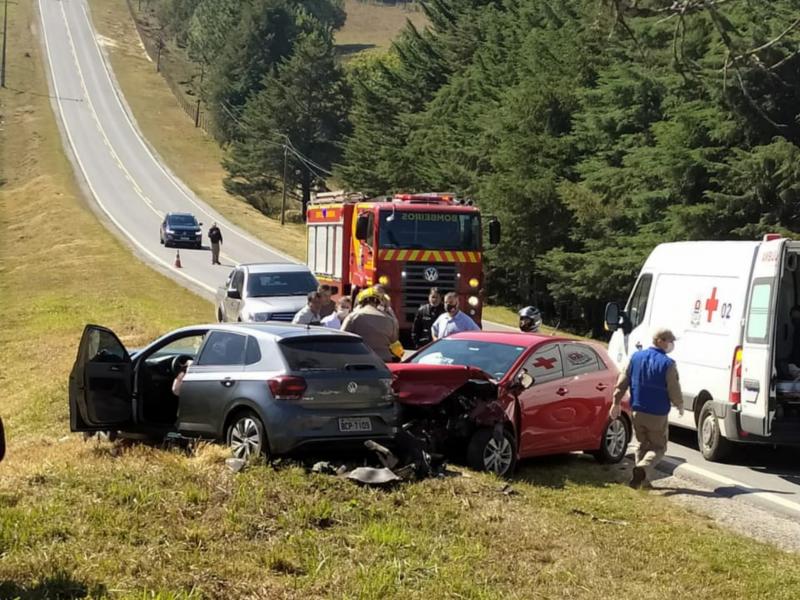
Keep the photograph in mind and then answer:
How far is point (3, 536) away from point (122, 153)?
81.3 m

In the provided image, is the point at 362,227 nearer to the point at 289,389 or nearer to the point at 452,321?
the point at 452,321

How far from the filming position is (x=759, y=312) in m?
12.0

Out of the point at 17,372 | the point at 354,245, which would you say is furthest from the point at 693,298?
the point at 17,372

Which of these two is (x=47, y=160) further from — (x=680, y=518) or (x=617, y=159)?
(x=680, y=518)

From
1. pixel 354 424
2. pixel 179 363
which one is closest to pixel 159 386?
pixel 179 363

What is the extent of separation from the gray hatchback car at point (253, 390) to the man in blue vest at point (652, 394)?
103 inches

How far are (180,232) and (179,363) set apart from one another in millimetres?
41308

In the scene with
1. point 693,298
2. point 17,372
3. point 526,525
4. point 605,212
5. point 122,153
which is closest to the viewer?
point 526,525

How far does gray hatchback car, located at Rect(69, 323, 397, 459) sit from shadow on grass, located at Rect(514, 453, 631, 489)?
72.8 inches

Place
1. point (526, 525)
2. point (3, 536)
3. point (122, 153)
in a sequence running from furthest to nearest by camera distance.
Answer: point (122, 153) < point (526, 525) < point (3, 536)

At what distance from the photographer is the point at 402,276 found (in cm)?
2144

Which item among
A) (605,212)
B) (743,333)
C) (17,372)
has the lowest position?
(17,372)

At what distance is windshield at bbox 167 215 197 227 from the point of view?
171ft

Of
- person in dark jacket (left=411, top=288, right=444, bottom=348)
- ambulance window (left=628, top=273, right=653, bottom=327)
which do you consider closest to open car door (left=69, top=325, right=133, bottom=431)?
person in dark jacket (left=411, top=288, right=444, bottom=348)
